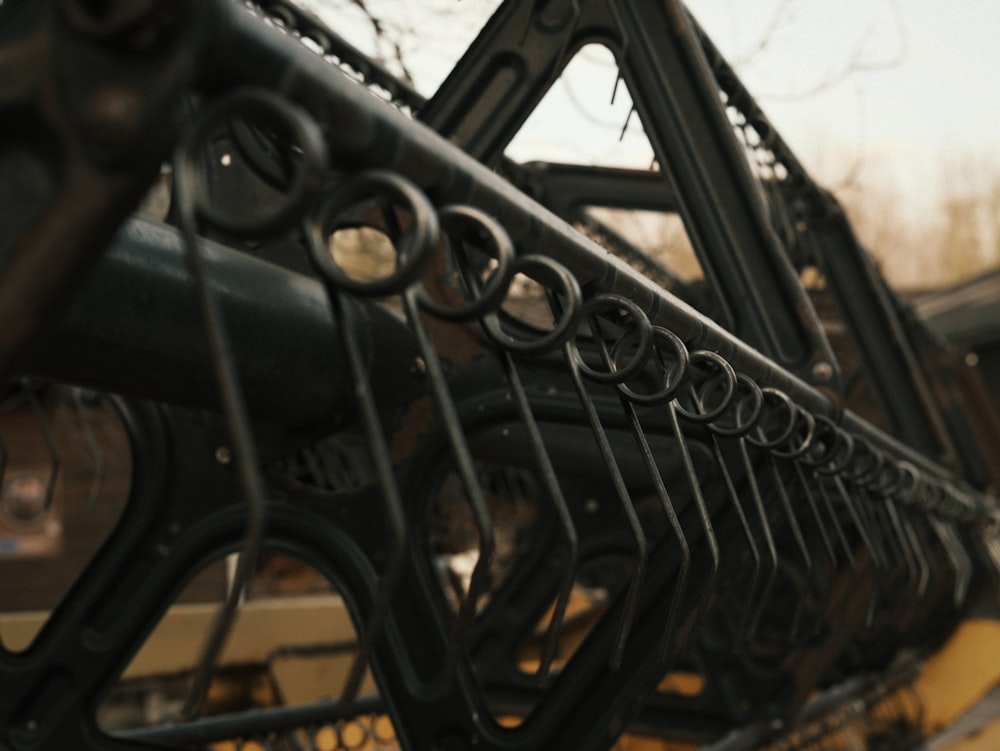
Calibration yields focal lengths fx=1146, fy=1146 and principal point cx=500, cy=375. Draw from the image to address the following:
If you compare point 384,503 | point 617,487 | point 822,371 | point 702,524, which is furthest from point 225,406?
point 822,371

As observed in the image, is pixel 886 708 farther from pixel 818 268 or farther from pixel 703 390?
pixel 703 390

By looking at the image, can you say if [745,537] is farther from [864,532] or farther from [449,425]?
[449,425]

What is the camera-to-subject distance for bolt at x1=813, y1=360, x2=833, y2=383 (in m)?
2.38

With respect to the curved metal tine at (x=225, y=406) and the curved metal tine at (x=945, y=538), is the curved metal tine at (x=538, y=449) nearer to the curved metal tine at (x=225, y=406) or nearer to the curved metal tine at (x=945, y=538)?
the curved metal tine at (x=225, y=406)

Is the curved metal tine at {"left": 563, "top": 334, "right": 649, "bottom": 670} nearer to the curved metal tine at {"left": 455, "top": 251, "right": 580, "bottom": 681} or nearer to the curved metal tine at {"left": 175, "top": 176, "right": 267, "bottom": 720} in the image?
the curved metal tine at {"left": 455, "top": 251, "right": 580, "bottom": 681}

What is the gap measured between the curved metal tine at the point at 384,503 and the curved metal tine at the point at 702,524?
593 mm

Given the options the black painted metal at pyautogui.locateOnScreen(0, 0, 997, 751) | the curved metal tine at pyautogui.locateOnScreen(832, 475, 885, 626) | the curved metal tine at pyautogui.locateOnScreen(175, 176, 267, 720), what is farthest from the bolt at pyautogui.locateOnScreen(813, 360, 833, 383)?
the curved metal tine at pyautogui.locateOnScreen(175, 176, 267, 720)

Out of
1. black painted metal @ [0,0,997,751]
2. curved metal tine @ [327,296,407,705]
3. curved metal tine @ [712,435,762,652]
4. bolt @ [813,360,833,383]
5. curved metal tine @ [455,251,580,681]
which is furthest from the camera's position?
bolt @ [813,360,833,383]

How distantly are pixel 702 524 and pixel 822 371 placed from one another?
72 centimetres

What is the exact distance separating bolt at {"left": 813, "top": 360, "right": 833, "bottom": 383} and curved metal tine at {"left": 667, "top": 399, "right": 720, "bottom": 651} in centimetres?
68

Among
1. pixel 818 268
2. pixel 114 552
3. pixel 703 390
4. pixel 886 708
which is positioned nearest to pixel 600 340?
pixel 703 390

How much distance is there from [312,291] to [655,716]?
9.41 feet

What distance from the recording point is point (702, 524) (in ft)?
5.96

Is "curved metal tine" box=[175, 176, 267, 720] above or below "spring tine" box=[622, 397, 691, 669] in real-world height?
below
